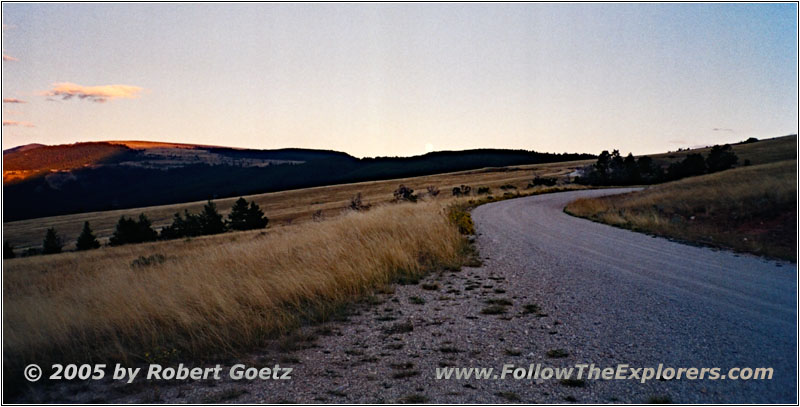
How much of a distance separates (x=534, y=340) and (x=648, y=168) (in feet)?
229

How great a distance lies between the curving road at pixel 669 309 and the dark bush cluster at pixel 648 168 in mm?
54828

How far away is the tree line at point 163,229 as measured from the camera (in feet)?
157

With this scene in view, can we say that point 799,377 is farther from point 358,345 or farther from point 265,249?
point 265,249

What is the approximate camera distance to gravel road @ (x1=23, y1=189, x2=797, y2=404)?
4.46m

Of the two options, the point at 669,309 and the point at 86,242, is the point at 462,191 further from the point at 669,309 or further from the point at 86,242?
the point at 669,309

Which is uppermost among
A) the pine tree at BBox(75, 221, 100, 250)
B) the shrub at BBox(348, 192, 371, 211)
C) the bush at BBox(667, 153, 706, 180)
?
the bush at BBox(667, 153, 706, 180)

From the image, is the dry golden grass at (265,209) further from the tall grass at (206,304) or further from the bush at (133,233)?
the tall grass at (206,304)

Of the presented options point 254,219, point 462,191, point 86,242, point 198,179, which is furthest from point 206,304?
point 198,179

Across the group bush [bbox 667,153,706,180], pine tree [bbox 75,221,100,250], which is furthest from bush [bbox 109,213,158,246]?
bush [bbox 667,153,706,180]

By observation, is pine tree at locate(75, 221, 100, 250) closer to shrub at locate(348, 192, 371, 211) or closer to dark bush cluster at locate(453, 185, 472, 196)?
shrub at locate(348, 192, 371, 211)

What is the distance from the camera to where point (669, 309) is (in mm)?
6984

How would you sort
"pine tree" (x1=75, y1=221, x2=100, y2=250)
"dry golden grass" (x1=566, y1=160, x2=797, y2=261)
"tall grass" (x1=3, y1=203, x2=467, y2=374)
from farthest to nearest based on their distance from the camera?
"pine tree" (x1=75, y1=221, x2=100, y2=250) < "dry golden grass" (x1=566, y1=160, x2=797, y2=261) < "tall grass" (x1=3, y1=203, x2=467, y2=374)

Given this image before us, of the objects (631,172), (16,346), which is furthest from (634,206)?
(631,172)

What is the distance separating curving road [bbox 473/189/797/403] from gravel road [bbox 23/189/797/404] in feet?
0.07
